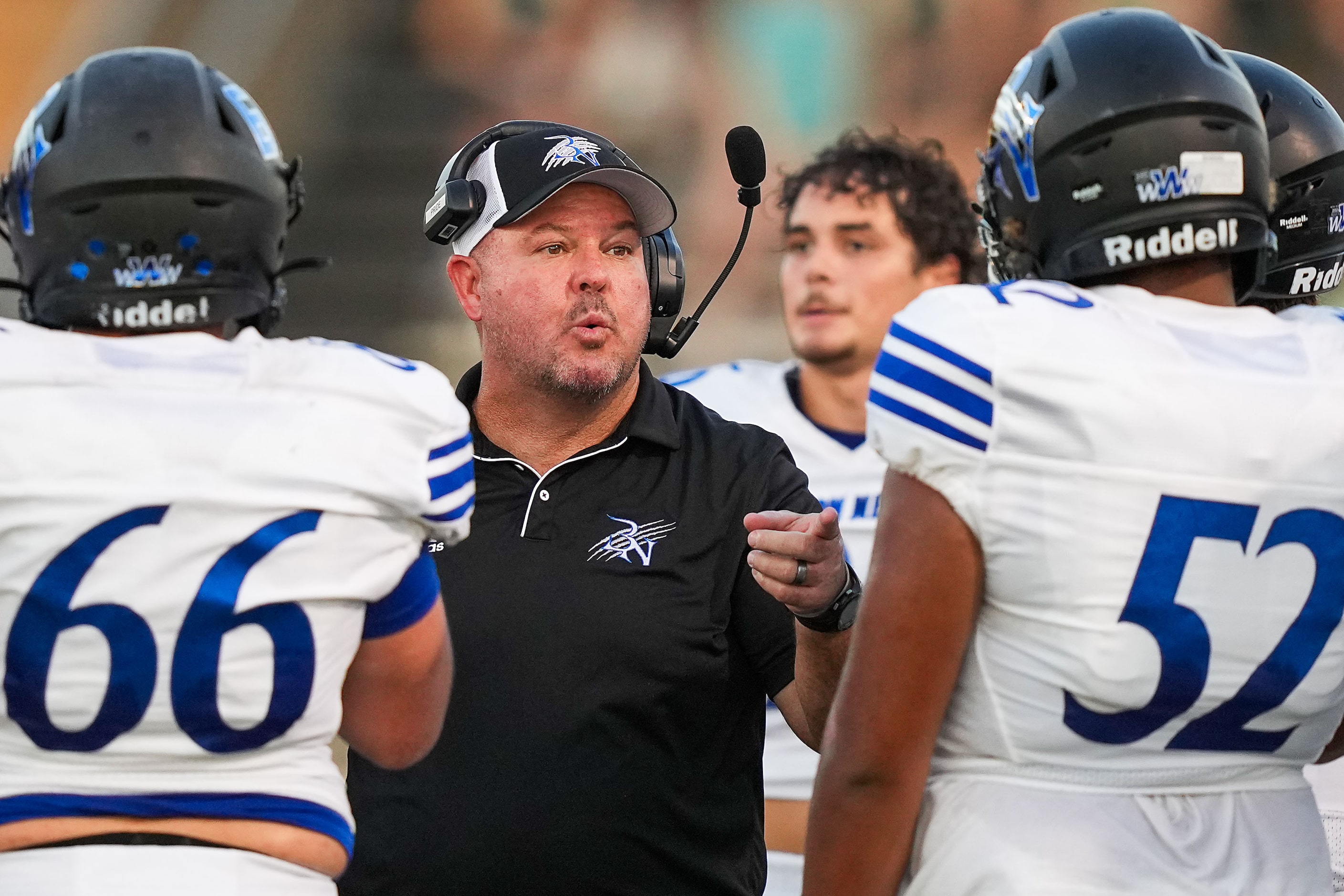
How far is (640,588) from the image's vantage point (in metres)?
Result: 2.42

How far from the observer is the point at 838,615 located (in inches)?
87.8

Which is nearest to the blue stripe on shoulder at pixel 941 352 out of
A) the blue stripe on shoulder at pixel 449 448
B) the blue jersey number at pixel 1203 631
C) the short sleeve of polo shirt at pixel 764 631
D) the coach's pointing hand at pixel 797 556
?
the blue jersey number at pixel 1203 631

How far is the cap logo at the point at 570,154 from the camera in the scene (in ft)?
8.57

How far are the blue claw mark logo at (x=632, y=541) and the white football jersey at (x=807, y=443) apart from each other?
130 centimetres

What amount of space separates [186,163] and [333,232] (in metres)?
6.66

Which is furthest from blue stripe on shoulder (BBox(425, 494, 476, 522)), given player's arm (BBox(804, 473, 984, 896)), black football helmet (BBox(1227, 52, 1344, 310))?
black football helmet (BBox(1227, 52, 1344, 310))

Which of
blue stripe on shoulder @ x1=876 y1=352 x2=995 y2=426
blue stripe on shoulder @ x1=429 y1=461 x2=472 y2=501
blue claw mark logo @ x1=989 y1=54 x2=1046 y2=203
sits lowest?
blue stripe on shoulder @ x1=429 y1=461 x2=472 y2=501

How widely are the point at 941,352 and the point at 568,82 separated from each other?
648cm

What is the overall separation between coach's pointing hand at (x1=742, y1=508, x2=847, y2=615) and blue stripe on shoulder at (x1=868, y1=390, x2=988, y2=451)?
0.32m

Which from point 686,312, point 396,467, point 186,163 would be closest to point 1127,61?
point 396,467

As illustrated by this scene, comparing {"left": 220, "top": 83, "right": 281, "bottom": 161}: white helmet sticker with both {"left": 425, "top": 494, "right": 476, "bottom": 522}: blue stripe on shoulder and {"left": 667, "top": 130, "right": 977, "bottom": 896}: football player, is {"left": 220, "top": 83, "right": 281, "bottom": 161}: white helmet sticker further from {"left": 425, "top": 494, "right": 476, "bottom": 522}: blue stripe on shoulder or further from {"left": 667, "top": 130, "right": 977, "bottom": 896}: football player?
{"left": 667, "top": 130, "right": 977, "bottom": 896}: football player

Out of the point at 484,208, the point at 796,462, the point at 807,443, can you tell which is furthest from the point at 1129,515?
the point at 807,443

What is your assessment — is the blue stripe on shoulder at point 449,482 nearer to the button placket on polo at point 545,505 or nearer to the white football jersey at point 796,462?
the button placket on polo at point 545,505

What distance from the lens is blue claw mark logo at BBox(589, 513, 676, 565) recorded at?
2.45 meters
